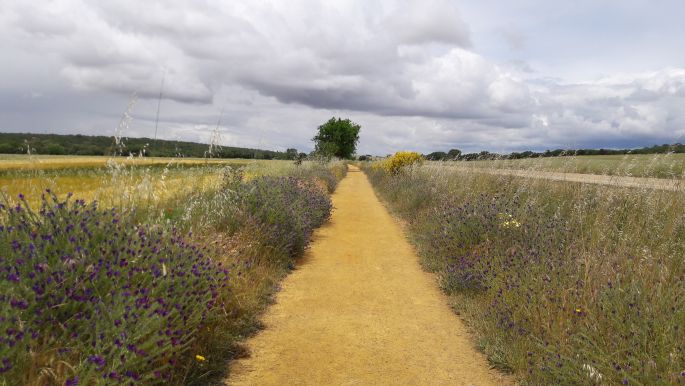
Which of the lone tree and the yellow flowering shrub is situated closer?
the yellow flowering shrub

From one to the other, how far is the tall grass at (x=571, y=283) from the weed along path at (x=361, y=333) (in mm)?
358

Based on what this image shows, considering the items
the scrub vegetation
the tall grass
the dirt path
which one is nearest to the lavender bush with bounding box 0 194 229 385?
the scrub vegetation

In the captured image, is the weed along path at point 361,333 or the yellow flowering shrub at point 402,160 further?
the yellow flowering shrub at point 402,160

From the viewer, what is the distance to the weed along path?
4.21 metres

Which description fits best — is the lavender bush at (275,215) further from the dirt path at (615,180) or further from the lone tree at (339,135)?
the lone tree at (339,135)

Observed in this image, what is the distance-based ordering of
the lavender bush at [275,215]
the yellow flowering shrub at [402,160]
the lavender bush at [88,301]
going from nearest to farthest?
the lavender bush at [88,301], the lavender bush at [275,215], the yellow flowering shrub at [402,160]

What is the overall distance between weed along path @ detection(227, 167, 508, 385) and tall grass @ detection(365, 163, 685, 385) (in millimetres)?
358

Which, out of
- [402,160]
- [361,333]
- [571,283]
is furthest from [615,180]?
[402,160]

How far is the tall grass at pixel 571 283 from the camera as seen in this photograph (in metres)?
3.60

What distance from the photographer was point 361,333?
5.17 meters

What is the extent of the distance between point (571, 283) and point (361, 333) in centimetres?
236

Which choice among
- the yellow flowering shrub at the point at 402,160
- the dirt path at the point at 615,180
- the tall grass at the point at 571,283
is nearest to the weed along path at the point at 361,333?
the tall grass at the point at 571,283

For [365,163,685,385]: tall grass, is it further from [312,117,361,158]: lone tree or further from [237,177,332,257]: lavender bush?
[312,117,361,158]: lone tree

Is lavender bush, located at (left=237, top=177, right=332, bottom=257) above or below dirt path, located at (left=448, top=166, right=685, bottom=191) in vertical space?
below
